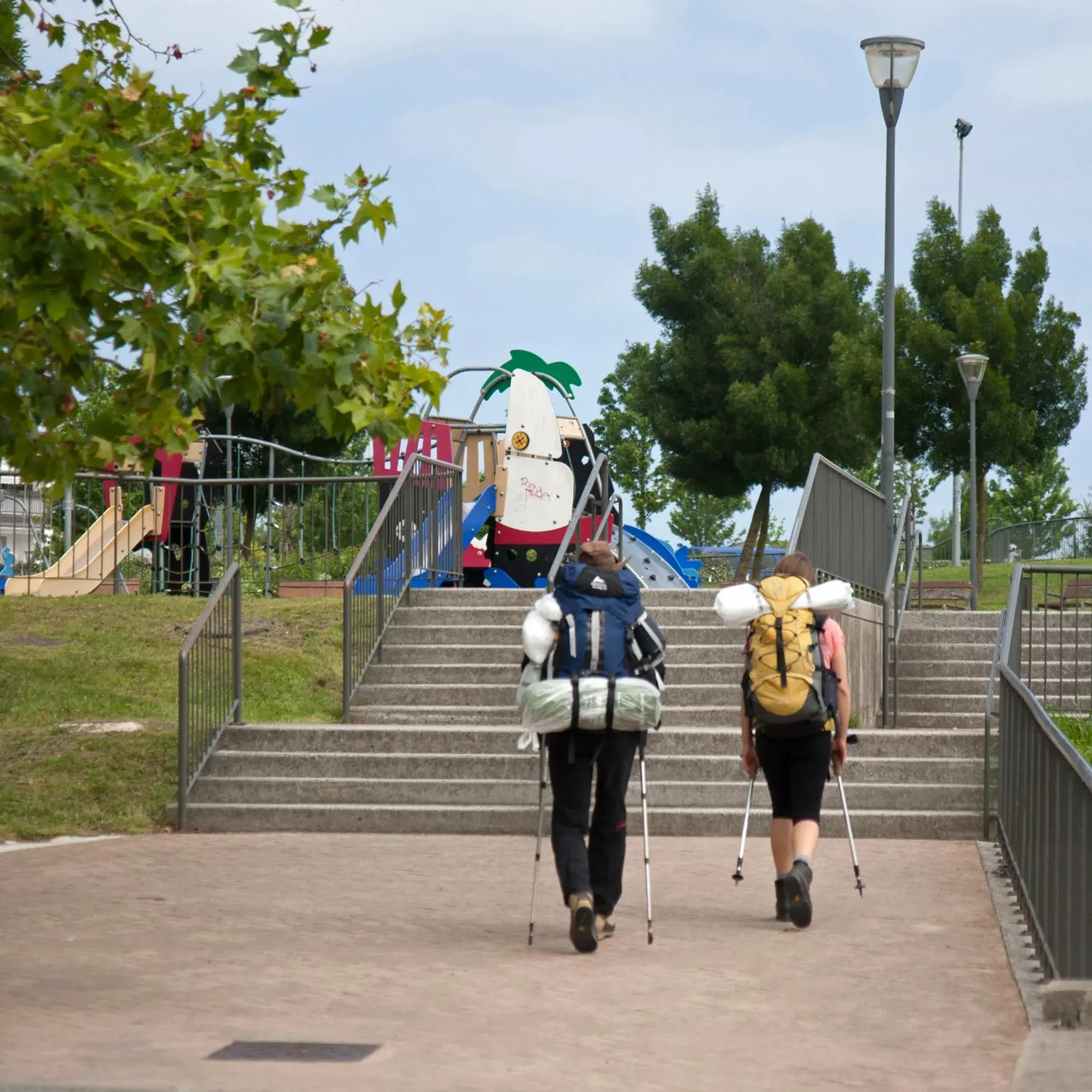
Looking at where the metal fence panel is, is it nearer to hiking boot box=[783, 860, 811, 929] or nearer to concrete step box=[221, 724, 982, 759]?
concrete step box=[221, 724, 982, 759]

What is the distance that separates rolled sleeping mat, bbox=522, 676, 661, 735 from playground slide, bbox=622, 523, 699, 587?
19651 millimetres

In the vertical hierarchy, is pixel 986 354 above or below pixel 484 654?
above

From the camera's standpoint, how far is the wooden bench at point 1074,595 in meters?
20.9

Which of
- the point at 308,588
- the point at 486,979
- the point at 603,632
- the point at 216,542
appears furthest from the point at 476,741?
the point at 216,542

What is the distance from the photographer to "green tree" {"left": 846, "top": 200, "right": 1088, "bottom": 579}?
119ft

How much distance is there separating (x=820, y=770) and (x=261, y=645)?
9.20 meters

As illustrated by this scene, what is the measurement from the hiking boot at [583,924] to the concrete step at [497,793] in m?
4.18

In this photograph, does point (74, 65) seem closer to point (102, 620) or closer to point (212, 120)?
point (212, 120)

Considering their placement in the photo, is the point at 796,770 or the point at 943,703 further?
the point at 943,703

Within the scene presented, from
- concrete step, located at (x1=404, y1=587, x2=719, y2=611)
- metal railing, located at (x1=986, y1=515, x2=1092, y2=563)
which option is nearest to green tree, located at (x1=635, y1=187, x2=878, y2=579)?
metal railing, located at (x1=986, y1=515, x2=1092, y2=563)

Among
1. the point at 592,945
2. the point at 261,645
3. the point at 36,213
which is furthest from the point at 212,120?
the point at 261,645

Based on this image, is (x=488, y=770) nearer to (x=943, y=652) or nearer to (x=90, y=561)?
(x=943, y=652)

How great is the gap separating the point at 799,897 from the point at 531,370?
17.2 meters

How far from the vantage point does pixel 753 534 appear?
38812mm
